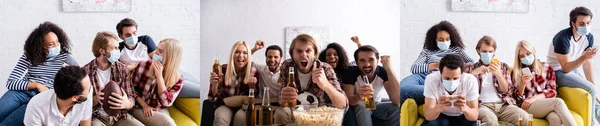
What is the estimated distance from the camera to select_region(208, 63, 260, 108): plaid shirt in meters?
3.68

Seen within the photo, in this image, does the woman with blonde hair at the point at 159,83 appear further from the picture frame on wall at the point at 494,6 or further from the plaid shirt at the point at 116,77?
the picture frame on wall at the point at 494,6

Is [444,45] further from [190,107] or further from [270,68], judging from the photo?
[190,107]

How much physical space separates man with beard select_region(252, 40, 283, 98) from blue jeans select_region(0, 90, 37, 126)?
1228mm

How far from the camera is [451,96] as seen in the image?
3717mm

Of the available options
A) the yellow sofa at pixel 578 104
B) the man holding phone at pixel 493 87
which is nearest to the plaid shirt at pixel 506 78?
the man holding phone at pixel 493 87

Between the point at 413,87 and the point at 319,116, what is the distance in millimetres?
611

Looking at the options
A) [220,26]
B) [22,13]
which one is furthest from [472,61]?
[22,13]

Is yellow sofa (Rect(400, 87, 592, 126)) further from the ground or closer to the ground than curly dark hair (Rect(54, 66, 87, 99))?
closer to the ground

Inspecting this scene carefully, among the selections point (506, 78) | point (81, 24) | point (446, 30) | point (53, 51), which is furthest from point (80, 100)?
point (506, 78)

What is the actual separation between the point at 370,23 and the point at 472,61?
0.61 metres

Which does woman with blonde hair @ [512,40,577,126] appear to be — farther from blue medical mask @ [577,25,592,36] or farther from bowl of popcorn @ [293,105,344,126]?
bowl of popcorn @ [293,105,344,126]

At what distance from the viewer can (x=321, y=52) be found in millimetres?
3689

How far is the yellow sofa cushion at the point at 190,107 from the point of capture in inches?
146

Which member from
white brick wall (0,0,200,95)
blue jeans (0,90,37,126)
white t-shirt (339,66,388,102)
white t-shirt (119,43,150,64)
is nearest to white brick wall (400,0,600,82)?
white t-shirt (339,66,388,102)
